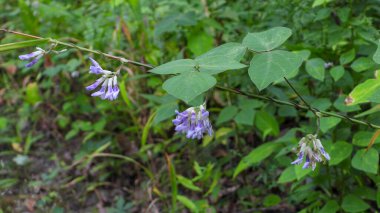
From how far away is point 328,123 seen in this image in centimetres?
182

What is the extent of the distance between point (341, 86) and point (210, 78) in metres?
1.18

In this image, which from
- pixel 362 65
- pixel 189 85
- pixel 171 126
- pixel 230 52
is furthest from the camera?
pixel 171 126

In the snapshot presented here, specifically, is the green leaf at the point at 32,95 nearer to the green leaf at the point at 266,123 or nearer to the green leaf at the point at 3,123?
the green leaf at the point at 3,123

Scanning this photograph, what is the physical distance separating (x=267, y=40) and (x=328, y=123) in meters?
0.59

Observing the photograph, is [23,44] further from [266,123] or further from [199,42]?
[199,42]

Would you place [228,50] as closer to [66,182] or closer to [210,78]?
[210,78]

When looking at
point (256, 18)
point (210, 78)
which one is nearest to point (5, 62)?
point (256, 18)

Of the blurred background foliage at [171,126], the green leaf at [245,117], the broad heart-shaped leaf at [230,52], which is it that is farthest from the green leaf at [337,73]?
the broad heart-shaped leaf at [230,52]

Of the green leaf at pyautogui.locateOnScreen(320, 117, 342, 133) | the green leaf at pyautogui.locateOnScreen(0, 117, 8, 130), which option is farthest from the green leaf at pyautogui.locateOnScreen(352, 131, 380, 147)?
the green leaf at pyautogui.locateOnScreen(0, 117, 8, 130)

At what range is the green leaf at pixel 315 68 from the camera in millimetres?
1992

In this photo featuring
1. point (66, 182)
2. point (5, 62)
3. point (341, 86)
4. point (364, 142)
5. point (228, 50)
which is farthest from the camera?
point (5, 62)

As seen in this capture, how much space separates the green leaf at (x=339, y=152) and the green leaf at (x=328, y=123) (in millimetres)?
107

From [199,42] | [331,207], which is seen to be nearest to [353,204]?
[331,207]

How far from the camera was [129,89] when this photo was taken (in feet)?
11.3
